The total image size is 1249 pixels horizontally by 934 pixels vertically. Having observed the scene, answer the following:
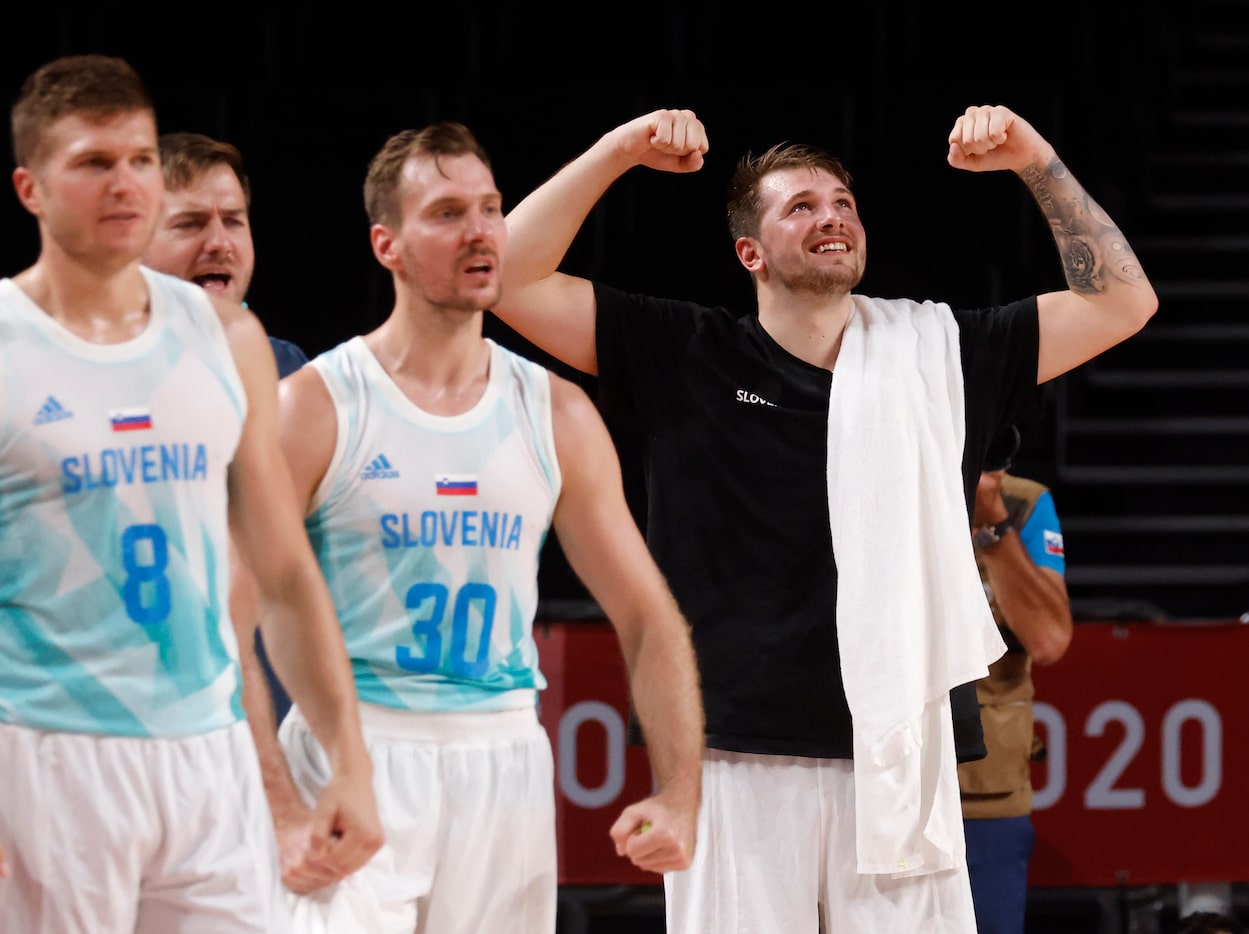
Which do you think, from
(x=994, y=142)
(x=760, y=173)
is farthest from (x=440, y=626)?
(x=994, y=142)

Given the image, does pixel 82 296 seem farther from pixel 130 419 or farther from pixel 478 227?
pixel 478 227

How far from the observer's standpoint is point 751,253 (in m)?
4.00

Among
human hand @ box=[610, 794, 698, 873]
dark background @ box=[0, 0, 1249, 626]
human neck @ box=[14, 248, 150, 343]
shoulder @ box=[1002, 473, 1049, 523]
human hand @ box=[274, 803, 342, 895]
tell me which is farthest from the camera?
dark background @ box=[0, 0, 1249, 626]

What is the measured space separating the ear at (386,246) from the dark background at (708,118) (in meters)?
4.47

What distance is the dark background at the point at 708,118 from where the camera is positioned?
782 cm

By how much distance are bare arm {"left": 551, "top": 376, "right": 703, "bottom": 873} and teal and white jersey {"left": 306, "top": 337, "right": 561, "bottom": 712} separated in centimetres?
14

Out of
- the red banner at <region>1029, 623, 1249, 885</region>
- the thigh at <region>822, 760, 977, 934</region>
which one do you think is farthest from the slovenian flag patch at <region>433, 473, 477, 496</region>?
the red banner at <region>1029, 623, 1249, 885</region>

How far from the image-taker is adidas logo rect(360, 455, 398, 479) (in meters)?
2.85

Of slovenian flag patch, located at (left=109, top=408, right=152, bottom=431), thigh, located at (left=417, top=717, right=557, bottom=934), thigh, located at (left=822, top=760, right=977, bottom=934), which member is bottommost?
thigh, located at (left=822, top=760, right=977, bottom=934)

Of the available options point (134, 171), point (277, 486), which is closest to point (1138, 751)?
point (277, 486)

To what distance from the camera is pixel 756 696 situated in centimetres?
357

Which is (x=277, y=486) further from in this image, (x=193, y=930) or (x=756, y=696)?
(x=756, y=696)

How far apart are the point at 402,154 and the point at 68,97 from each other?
0.72 meters

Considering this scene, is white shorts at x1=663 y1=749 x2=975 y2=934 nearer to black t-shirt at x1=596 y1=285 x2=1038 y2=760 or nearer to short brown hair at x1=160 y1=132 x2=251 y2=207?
black t-shirt at x1=596 y1=285 x2=1038 y2=760
